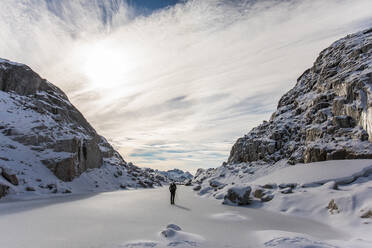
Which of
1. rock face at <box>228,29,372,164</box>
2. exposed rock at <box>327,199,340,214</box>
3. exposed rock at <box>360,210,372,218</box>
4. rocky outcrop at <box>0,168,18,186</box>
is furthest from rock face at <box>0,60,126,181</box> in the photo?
exposed rock at <box>360,210,372,218</box>

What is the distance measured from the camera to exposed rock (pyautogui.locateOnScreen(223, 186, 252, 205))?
21.6 meters

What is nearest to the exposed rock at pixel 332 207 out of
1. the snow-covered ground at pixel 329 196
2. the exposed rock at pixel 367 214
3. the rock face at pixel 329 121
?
the snow-covered ground at pixel 329 196

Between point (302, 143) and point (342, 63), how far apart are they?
18529 millimetres

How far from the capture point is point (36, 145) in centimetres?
4338

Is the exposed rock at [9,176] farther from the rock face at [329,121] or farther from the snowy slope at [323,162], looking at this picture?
the rock face at [329,121]

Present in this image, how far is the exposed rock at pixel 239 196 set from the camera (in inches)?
852

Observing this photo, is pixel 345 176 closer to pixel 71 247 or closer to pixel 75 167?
pixel 71 247

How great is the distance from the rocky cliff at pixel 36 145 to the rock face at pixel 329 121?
41229mm

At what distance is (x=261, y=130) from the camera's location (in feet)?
190

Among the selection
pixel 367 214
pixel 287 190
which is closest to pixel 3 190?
pixel 287 190

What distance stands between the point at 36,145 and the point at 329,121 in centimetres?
5539

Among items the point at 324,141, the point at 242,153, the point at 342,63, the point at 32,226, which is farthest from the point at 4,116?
the point at 342,63

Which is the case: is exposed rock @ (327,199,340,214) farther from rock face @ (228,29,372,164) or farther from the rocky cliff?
the rocky cliff

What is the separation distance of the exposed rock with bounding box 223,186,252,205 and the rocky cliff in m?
27.6
